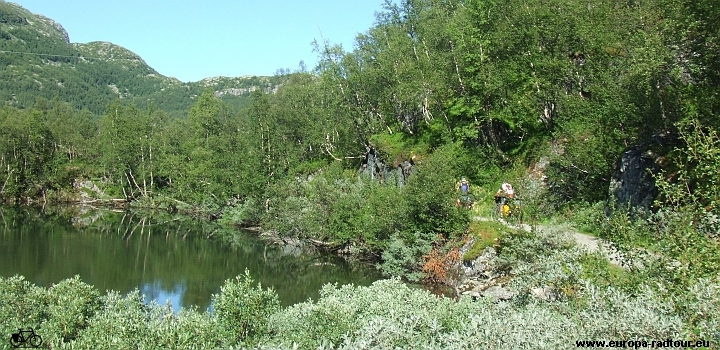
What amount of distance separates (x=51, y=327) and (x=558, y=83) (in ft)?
87.7

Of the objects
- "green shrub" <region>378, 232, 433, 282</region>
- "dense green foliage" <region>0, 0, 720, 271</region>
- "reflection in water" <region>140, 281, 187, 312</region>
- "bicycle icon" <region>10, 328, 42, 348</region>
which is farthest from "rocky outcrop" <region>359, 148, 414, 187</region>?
"bicycle icon" <region>10, 328, 42, 348</region>

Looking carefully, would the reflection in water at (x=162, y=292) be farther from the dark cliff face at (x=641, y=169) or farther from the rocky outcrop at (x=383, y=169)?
Answer: the dark cliff face at (x=641, y=169)

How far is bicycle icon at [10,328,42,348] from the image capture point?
35.2 ft

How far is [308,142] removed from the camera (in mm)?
60219

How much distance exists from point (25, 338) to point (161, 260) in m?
26.6

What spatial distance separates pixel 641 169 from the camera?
65.2 ft

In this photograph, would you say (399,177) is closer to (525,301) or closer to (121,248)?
(121,248)

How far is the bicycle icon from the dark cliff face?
17.9m

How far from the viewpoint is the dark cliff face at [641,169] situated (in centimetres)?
1928

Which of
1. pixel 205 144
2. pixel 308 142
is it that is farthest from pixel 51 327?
pixel 205 144

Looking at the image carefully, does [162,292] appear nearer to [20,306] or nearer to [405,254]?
[405,254]

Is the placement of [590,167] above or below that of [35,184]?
above

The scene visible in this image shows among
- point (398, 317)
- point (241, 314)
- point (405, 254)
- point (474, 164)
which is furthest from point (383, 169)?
point (398, 317)

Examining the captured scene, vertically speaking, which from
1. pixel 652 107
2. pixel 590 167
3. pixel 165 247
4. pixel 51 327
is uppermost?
pixel 652 107
